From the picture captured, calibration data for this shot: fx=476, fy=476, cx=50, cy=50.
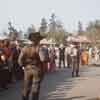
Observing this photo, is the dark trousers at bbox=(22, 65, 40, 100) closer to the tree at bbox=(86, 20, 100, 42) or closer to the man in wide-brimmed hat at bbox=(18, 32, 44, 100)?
the man in wide-brimmed hat at bbox=(18, 32, 44, 100)

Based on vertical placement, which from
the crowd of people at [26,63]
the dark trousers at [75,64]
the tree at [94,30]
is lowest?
the tree at [94,30]

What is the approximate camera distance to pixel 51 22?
371ft

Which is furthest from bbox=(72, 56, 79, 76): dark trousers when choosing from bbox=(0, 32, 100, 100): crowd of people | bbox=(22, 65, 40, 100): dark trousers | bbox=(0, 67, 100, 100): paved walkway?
bbox=(22, 65, 40, 100): dark trousers

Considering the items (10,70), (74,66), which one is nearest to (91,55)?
(74,66)

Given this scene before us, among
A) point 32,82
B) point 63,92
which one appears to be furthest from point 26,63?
point 63,92

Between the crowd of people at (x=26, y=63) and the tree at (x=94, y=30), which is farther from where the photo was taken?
the tree at (x=94, y=30)

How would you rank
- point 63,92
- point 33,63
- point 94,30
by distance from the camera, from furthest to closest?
point 94,30
point 63,92
point 33,63

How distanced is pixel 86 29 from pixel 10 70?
4094 inches

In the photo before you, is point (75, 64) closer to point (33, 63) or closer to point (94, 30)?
point (33, 63)

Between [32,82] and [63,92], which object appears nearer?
[32,82]

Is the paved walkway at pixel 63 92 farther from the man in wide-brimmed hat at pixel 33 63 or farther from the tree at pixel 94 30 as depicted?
the tree at pixel 94 30

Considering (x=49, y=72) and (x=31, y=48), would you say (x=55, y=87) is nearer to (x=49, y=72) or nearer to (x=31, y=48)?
(x=31, y=48)

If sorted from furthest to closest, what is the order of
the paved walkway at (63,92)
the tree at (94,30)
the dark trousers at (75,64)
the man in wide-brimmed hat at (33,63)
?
1. the tree at (94,30)
2. the dark trousers at (75,64)
3. the paved walkway at (63,92)
4. the man in wide-brimmed hat at (33,63)

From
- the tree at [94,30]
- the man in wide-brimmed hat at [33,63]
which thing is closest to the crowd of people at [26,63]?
the man in wide-brimmed hat at [33,63]
